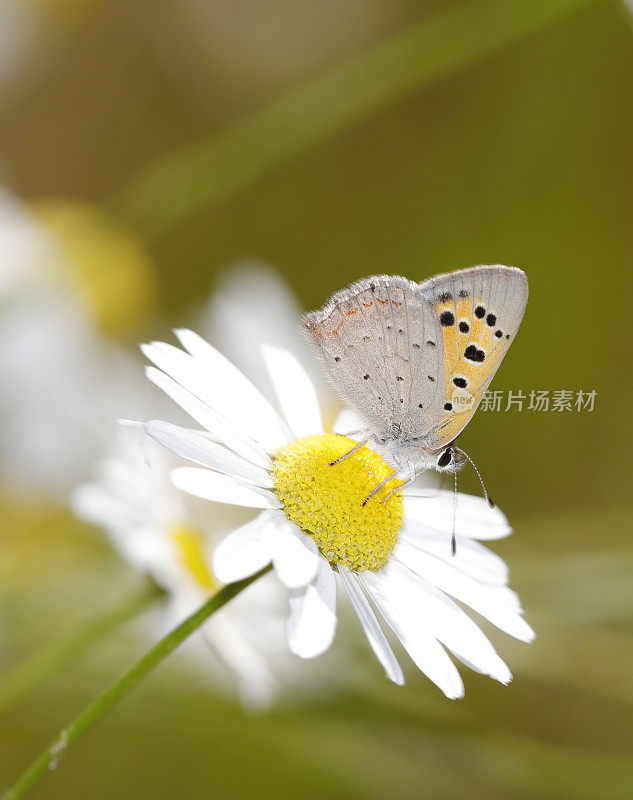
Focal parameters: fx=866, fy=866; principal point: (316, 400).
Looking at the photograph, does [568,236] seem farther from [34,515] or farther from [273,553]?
[273,553]

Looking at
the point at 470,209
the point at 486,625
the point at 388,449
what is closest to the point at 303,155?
the point at 470,209

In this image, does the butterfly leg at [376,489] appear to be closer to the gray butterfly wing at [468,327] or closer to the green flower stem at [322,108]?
the gray butterfly wing at [468,327]

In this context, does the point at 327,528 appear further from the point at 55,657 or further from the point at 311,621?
the point at 55,657

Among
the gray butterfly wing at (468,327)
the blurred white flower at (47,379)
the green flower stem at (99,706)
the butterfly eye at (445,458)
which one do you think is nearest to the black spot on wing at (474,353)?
the gray butterfly wing at (468,327)

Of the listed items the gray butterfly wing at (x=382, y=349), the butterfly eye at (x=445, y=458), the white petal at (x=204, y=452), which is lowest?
the white petal at (x=204, y=452)
